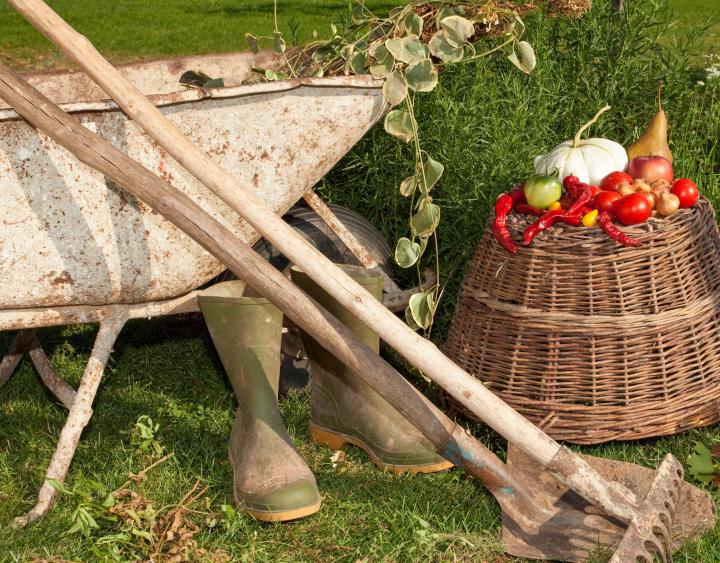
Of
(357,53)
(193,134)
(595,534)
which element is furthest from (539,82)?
(595,534)

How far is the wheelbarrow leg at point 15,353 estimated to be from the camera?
9.73 ft

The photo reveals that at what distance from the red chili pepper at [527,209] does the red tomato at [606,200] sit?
0.14m

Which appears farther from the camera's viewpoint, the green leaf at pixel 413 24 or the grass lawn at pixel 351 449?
the green leaf at pixel 413 24

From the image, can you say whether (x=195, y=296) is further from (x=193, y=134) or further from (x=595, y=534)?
(x=595, y=534)

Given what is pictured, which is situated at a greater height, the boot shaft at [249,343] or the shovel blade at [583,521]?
the boot shaft at [249,343]

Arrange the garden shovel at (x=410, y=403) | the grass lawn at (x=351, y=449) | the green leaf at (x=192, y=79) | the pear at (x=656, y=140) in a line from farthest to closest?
the green leaf at (x=192, y=79), the pear at (x=656, y=140), the grass lawn at (x=351, y=449), the garden shovel at (x=410, y=403)

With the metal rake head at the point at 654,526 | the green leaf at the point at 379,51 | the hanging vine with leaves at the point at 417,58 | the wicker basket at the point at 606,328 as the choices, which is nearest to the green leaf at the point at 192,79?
the hanging vine with leaves at the point at 417,58

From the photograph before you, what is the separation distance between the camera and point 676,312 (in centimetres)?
245

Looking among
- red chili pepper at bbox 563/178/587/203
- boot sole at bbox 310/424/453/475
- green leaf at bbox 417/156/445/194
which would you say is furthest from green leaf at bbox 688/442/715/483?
green leaf at bbox 417/156/445/194

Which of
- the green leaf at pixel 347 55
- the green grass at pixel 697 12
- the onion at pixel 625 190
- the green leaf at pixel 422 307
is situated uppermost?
the green leaf at pixel 347 55

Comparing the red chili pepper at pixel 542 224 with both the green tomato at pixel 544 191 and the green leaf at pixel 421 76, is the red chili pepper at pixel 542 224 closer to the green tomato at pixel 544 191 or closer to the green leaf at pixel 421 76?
the green tomato at pixel 544 191

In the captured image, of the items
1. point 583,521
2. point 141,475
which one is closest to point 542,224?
point 583,521

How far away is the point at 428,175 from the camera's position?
2.57m

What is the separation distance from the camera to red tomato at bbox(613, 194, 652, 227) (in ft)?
7.68
